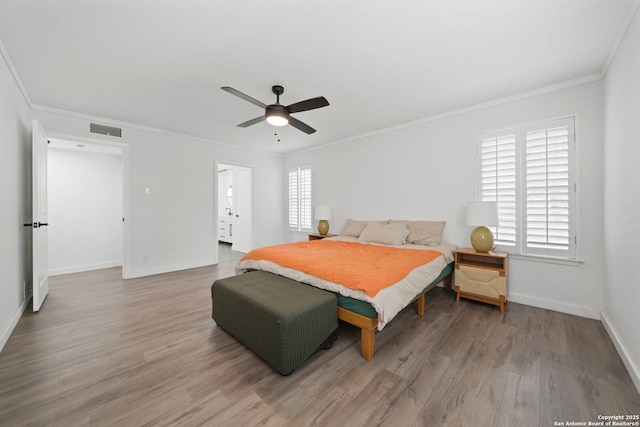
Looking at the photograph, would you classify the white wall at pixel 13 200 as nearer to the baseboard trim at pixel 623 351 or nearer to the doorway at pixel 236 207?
the doorway at pixel 236 207

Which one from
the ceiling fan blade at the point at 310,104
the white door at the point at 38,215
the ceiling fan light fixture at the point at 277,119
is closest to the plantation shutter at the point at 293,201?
the ceiling fan light fixture at the point at 277,119

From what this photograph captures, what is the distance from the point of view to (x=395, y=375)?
175 cm

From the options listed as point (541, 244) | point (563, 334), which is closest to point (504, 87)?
point (541, 244)

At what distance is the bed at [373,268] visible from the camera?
1.93m

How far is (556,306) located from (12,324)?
216 inches

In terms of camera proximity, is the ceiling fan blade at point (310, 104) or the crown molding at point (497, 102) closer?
the ceiling fan blade at point (310, 104)

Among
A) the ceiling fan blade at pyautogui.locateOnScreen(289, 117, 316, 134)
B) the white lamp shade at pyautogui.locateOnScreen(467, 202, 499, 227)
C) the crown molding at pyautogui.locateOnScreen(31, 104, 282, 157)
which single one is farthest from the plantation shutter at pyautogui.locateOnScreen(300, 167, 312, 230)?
the white lamp shade at pyautogui.locateOnScreen(467, 202, 499, 227)

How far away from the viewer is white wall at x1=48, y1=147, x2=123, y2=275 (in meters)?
4.35

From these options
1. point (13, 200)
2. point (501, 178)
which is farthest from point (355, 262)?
point (13, 200)

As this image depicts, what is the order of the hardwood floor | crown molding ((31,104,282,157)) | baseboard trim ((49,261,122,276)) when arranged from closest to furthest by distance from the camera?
the hardwood floor < crown molding ((31,104,282,157)) < baseboard trim ((49,261,122,276))

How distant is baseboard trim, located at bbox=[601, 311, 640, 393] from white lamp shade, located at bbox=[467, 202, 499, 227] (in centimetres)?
125

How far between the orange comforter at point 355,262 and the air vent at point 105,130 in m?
3.05

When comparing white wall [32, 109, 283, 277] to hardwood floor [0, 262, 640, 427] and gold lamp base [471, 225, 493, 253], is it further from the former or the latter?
gold lamp base [471, 225, 493, 253]

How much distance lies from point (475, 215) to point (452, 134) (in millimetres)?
1290
